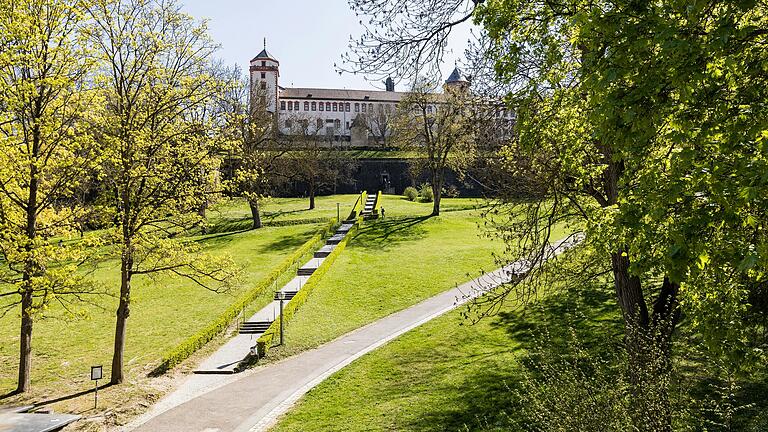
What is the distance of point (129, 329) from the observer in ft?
69.1

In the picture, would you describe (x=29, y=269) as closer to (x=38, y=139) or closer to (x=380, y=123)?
(x=38, y=139)

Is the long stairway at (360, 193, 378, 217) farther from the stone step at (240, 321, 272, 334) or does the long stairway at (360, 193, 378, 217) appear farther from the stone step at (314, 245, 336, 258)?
the stone step at (240, 321, 272, 334)

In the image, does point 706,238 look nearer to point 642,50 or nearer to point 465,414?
point 642,50

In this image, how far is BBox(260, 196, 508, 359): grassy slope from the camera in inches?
790

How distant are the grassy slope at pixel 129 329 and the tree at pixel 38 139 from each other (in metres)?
1.31

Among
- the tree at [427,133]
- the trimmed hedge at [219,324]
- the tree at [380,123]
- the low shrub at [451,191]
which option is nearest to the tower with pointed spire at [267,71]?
the tree at [380,123]

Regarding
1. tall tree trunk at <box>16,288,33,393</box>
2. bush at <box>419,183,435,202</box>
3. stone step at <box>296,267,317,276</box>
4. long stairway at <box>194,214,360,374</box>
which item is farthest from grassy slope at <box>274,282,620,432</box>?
bush at <box>419,183,435,202</box>

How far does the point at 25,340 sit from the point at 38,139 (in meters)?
5.33

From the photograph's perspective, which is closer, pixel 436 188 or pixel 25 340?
pixel 25 340

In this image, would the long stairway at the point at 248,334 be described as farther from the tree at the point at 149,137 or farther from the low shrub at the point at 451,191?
the low shrub at the point at 451,191

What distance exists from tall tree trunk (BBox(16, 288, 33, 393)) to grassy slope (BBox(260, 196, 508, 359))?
660 cm

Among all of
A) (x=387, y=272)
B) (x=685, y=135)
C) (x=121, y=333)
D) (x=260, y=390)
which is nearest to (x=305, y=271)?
(x=387, y=272)

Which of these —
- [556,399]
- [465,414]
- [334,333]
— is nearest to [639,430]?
[556,399]

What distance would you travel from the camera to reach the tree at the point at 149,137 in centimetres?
1516
